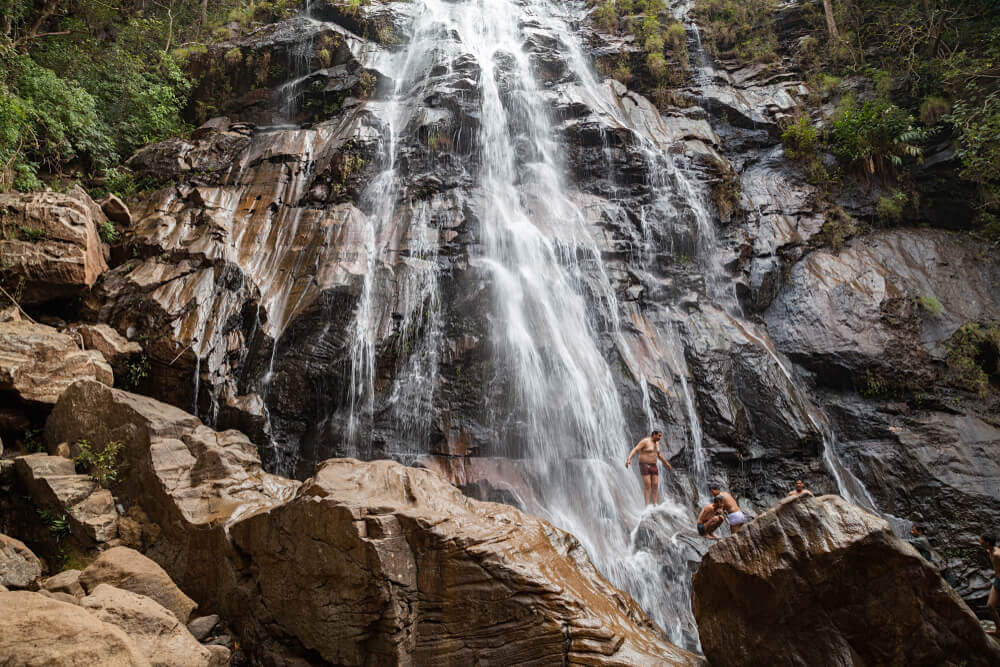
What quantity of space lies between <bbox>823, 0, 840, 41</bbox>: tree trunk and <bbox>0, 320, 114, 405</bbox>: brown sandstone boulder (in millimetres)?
20660

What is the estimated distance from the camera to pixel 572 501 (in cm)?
812

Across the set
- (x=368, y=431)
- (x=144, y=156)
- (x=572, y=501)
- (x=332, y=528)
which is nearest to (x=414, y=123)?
(x=144, y=156)

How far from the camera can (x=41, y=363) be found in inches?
282

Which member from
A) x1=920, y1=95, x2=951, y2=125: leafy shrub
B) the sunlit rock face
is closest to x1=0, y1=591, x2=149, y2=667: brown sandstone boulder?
the sunlit rock face

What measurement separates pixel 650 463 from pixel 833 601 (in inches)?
167

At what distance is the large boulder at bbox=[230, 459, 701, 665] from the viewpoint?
4.28 meters

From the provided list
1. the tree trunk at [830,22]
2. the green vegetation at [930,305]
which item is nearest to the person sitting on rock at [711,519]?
the green vegetation at [930,305]

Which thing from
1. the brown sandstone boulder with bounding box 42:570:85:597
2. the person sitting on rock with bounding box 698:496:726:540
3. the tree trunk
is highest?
the tree trunk

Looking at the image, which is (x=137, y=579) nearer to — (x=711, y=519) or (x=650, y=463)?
(x=650, y=463)

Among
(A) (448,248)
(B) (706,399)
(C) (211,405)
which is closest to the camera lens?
(C) (211,405)

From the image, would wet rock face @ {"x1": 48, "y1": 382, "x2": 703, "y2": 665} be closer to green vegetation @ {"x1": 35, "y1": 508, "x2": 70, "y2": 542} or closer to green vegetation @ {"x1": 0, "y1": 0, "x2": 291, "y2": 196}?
green vegetation @ {"x1": 35, "y1": 508, "x2": 70, "y2": 542}

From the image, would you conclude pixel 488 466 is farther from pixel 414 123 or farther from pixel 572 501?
pixel 414 123

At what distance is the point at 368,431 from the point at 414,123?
27.9 ft

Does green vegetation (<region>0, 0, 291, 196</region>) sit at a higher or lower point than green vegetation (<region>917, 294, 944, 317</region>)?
higher
